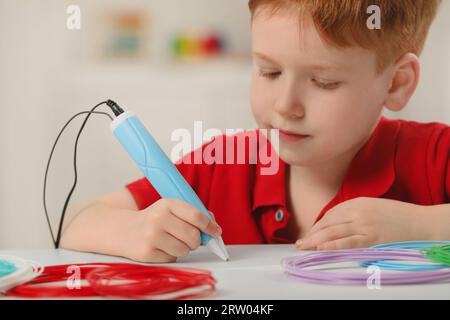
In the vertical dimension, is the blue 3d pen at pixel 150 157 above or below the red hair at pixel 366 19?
below

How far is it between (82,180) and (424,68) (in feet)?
1.35

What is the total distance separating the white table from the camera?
1.15ft

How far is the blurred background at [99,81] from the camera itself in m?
0.67

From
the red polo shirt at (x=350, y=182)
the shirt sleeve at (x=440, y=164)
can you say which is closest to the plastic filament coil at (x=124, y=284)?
the red polo shirt at (x=350, y=182)

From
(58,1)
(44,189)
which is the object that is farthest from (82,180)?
(58,1)

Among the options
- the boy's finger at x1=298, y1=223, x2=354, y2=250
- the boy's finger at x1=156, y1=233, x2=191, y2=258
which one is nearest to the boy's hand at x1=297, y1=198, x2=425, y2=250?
the boy's finger at x1=298, y1=223, x2=354, y2=250

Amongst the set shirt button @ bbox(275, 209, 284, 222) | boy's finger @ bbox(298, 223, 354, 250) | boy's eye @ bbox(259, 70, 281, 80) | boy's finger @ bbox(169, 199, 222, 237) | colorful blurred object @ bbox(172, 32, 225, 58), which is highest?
colorful blurred object @ bbox(172, 32, 225, 58)

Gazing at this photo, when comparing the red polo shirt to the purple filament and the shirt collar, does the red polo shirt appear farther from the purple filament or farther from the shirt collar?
the purple filament

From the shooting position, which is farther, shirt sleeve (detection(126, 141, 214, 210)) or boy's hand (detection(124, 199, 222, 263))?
→ shirt sleeve (detection(126, 141, 214, 210))

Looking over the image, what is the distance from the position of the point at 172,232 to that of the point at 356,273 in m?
0.14

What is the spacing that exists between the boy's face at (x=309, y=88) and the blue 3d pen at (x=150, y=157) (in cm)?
12

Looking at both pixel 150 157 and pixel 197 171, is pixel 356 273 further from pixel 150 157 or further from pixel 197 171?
pixel 197 171

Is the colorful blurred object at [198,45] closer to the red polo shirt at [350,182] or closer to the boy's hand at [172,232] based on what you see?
the red polo shirt at [350,182]

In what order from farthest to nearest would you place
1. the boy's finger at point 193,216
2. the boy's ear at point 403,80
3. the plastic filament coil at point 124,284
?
the boy's ear at point 403,80 → the boy's finger at point 193,216 → the plastic filament coil at point 124,284
